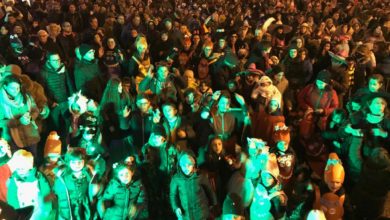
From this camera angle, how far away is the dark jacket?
14.4 feet

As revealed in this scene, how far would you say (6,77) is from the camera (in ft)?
17.2

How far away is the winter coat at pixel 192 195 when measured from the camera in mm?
4379

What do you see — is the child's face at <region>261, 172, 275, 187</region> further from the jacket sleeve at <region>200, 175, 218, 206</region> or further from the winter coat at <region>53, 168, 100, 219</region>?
the winter coat at <region>53, 168, 100, 219</region>

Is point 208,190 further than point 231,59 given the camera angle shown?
No

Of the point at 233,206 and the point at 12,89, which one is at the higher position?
the point at 12,89

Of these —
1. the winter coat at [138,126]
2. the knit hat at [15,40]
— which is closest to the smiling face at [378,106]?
the winter coat at [138,126]

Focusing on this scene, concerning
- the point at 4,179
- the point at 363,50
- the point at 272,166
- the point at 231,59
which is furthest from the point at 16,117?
the point at 363,50

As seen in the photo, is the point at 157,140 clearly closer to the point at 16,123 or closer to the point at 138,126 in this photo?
the point at 138,126

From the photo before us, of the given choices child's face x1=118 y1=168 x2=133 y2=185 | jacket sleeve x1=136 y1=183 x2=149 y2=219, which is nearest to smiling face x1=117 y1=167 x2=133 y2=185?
child's face x1=118 y1=168 x2=133 y2=185

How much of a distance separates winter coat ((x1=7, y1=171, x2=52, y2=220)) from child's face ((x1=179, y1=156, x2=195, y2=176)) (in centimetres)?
124

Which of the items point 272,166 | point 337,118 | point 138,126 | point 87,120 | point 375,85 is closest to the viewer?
point 272,166

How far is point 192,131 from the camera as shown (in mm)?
5422

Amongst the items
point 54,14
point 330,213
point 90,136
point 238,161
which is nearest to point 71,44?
point 54,14

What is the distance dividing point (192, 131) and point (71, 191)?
1.65 m
